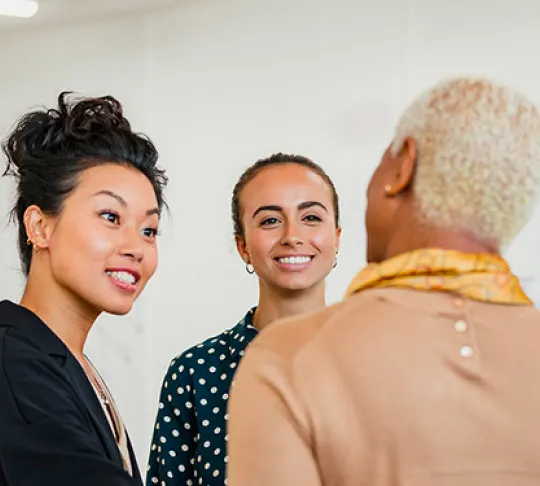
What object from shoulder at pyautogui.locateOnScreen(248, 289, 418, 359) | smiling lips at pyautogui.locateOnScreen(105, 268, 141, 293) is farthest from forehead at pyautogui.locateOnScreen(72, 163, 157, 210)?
shoulder at pyautogui.locateOnScreen(248, 289, 418, 359)

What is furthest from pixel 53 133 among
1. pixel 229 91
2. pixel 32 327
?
pixel 229 91

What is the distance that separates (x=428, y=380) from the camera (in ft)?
3.14

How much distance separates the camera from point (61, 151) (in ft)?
5.61

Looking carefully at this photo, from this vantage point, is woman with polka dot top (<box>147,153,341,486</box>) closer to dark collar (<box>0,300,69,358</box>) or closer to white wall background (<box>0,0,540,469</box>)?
dark collar (<box>0,300,69,358</box>)

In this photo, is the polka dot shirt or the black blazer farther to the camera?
the polka dot shirt

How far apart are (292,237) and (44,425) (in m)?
0.77

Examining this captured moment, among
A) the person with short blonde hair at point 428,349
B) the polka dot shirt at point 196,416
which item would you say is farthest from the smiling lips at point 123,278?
the person with short blonde hair at point 428,349

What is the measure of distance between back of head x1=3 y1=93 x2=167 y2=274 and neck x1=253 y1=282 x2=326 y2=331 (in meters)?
0.40

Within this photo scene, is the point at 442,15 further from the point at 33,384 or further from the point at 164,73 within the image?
the point at 33,384

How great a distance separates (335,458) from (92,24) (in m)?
3.48

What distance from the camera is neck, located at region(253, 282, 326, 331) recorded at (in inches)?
78.5

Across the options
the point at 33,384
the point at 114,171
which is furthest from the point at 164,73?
the point at 33,384

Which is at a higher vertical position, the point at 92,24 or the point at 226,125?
the point at 92,24

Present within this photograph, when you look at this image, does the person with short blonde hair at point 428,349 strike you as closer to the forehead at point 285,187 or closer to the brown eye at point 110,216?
the brown eye at point 110,216
